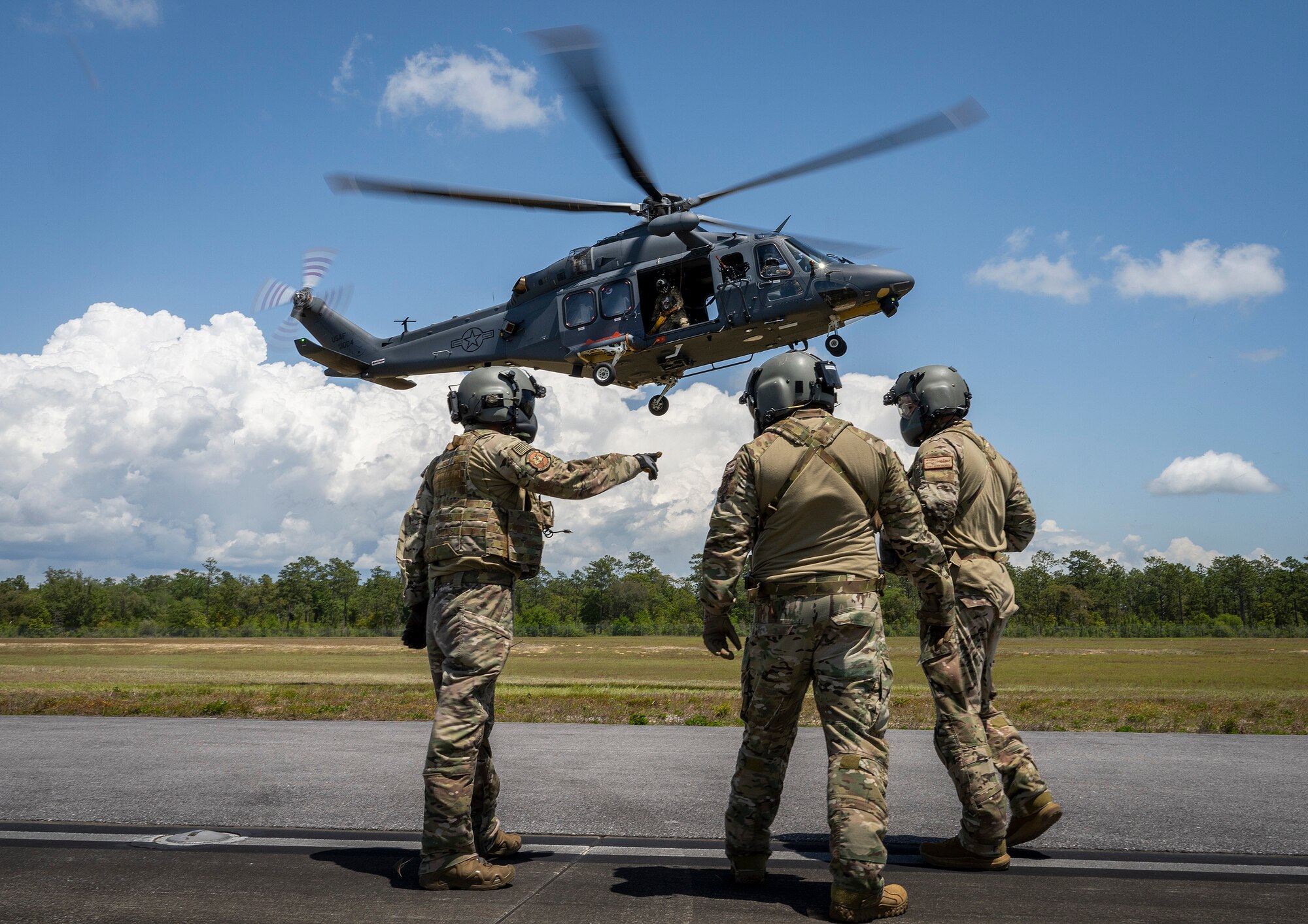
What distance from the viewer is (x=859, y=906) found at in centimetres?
375

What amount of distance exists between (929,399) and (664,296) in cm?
1274

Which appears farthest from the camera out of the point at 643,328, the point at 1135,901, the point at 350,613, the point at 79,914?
the point at 350,613

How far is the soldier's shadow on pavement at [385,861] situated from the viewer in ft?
14.6

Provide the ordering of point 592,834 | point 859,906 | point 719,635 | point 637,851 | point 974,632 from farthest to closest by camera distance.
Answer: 1. point 592,834
2. point 974,632
3. point 637,851
4. point 719,635
5. point 859,906

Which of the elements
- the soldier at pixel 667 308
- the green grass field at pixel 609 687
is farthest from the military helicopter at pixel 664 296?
the green grass field at pixel 609 687

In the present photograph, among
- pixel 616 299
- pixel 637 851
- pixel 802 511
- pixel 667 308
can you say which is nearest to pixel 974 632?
pixel 802 511

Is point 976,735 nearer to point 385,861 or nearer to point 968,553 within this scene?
point 968,553

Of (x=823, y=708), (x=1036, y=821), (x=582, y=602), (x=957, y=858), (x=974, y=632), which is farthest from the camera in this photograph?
(x=582, y=602)

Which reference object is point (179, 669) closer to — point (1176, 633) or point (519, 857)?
point (519, 857)

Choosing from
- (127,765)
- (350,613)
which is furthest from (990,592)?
(350,613)

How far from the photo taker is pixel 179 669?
33156 mm

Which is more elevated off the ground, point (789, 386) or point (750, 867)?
point (789, 386)

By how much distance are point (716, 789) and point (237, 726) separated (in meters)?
6.17

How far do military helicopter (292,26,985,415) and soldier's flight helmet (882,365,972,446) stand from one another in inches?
440
